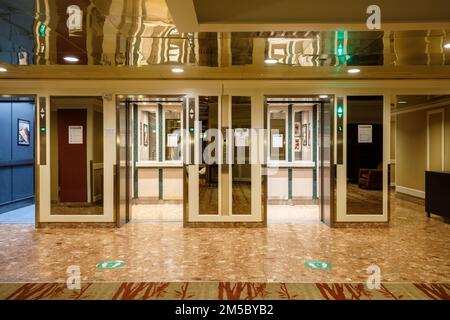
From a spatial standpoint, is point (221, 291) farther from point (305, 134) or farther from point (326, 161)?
point (305, 134)

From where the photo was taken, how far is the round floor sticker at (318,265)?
400 cm

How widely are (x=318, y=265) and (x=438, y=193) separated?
12.9 feet

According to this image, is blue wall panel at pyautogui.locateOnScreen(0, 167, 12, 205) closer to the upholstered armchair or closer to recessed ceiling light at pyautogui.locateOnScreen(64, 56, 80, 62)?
recessed ceiling light at pyautogui.locateOnScreen(64, 56, 80, 62)

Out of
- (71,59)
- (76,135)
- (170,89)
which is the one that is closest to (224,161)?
(170,89)

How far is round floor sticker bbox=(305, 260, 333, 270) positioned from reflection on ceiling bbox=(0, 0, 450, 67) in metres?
2.70

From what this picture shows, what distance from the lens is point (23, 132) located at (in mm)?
8211

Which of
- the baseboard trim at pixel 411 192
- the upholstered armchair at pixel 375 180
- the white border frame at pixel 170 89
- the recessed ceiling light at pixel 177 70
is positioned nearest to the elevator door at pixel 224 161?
the white border frame at pixel 170 89

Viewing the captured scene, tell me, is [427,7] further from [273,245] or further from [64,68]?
[64,68]

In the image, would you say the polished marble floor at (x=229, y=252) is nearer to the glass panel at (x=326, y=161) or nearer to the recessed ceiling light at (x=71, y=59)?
the glass panel at (x=326, y=161)

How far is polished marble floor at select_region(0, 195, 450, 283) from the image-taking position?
3750mm

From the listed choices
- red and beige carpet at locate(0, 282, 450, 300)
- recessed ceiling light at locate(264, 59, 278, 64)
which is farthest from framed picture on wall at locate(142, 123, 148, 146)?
red and beige carpet at locate(0, 282, 450, 300)

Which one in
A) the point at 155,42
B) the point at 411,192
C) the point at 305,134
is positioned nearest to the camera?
the point at 155,42

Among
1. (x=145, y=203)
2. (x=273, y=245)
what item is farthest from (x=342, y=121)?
(x=145, y=203)

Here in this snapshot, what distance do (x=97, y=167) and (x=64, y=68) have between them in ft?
5.94
